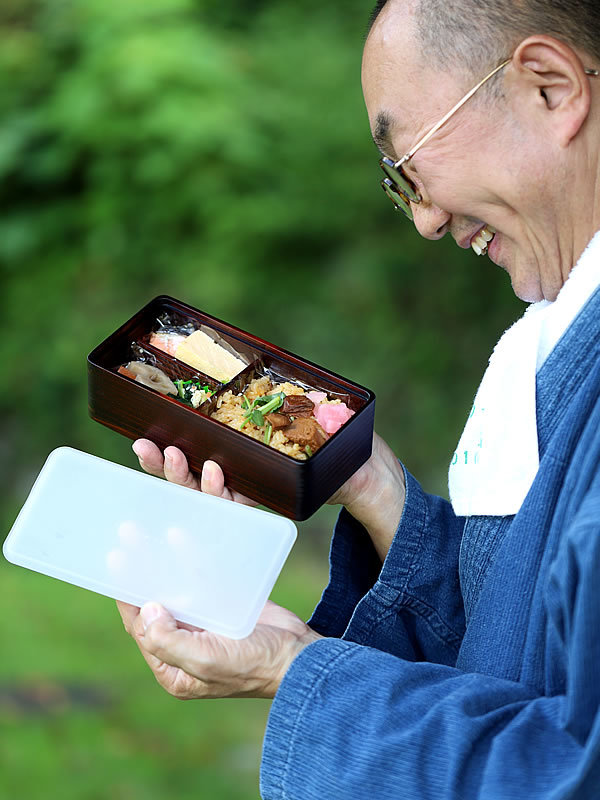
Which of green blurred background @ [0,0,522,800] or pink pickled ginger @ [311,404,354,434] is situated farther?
green blurred background @ [0,0,522,800]

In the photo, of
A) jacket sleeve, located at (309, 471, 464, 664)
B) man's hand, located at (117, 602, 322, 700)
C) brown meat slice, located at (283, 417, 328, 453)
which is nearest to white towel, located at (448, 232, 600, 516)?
jacket sleeve, located at (309, 471, 464, 664)

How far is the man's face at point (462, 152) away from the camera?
→ 4.51 feet

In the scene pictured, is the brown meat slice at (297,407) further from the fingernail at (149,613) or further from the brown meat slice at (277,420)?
the fingernail at (149,613)

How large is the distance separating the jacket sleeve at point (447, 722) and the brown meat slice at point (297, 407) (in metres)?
0.46

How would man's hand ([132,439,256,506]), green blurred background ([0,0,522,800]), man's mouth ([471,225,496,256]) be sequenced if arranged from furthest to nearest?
1. green blurred background ([0,0,522,800])
2. man's hand ([132,439,256,506])
3. man's mouth ([471,225,496,256])

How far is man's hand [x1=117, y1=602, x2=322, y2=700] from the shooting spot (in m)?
1.41

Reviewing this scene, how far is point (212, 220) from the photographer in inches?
171

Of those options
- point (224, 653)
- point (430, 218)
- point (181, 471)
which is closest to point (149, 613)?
point (224, 653)

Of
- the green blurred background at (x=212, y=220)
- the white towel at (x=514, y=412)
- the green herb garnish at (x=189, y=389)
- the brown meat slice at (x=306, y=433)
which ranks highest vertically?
the white towel at (x=514, y=412)

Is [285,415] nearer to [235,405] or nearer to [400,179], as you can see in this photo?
[235,405]

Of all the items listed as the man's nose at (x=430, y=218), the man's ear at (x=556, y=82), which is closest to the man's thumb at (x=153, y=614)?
the man's nose at (x=430, y=218)

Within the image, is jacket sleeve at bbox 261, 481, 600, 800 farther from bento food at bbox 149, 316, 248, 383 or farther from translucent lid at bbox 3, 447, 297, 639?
bento food at bbox 149, 316, 248, 383

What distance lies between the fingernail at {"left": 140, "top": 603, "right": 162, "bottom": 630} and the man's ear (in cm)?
88

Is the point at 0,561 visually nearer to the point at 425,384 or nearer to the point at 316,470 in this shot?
the point at 425,384
